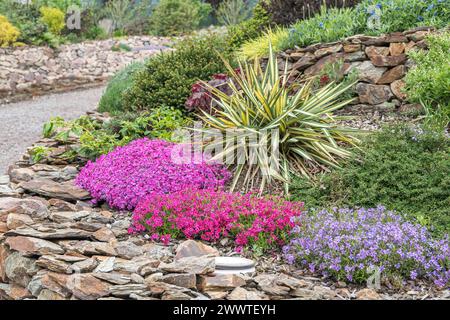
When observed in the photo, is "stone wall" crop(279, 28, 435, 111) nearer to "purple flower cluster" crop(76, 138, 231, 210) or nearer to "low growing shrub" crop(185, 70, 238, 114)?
"low growing shrub" crop(185, 70, 238, 114)

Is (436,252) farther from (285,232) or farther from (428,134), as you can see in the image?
(428,134)

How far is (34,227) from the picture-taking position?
4.95 metres

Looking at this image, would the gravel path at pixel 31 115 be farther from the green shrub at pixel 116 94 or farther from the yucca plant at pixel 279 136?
the yucca plant at pixel 279 136

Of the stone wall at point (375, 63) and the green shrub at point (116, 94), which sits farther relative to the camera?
the green shrub at point (116, 94)

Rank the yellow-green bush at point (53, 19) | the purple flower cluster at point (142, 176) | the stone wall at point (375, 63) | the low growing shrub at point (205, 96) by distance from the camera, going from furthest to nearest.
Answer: the yellow-green bush at point (53, 19)
the stone wall at point (375, 63)
the low growing shrub at point (205, 96)
the purple flower cluster at point (142, 176)

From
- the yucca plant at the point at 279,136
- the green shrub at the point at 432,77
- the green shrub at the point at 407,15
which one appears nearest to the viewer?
the yucca plant at the point at 279,136

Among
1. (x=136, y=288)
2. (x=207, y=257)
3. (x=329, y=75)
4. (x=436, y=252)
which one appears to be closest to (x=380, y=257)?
(x=436, y=252)

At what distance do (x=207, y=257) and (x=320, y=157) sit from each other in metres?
2.19

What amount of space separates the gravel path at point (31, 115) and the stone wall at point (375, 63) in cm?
398

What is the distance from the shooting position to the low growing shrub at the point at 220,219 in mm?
4582

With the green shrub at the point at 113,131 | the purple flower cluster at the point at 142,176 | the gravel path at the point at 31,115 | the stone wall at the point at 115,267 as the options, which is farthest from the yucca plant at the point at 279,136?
the gravel path at the point at 31,115

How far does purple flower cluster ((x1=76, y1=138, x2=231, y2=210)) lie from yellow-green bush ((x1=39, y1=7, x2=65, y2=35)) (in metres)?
9.95

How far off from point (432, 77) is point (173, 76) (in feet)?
10.6

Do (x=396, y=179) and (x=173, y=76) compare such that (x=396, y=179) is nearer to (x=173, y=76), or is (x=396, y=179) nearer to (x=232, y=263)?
(x=232, y=263)
